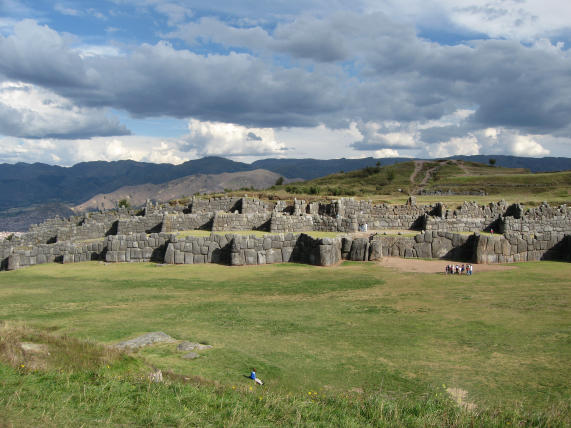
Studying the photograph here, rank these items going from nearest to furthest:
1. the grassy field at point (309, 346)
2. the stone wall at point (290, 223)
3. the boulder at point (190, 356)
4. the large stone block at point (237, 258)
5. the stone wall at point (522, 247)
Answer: the grassy field at point (309, 346), the boulder at point (190, 356), the stone wall at point (522, 247), the large stone block at point (237, 258), the stone wall at point (290, 223)

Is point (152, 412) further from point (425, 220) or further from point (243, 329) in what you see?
point (425, 220)

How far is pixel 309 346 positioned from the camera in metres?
10.9

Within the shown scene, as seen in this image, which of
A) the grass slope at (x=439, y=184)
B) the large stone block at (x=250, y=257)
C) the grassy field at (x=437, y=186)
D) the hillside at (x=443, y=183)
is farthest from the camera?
the hillside at (x=443, y=183)

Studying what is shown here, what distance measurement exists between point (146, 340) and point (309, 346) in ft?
13.4

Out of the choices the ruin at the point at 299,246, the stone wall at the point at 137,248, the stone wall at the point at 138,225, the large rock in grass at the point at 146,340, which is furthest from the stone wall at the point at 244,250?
the stone wall at the point at 138,225

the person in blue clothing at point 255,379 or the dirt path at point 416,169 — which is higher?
the dirt path at point 416,169

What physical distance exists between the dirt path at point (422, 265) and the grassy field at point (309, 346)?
1085mm

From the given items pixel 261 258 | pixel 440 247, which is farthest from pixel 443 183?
pixel 261 258

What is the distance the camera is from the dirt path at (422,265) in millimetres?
20953

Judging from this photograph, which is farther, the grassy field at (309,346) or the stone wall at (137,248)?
the stone wall at (137,248)

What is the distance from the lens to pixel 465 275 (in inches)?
774

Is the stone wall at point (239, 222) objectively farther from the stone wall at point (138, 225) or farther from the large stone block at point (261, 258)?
the large stone block at point (261, 258)

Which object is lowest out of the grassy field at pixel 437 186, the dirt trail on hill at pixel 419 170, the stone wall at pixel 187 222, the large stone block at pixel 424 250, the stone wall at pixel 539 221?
the large stone block at pixel 424 250

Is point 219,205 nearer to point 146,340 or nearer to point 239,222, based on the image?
point 239,222
